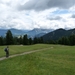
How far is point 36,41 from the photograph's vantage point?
172375mm

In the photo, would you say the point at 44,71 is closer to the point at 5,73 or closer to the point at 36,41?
the point at 5,73

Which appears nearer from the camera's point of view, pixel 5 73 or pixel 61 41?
pixel 5 73

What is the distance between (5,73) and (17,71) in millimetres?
1449

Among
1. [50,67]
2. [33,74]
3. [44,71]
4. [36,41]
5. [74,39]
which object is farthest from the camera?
[36,41]

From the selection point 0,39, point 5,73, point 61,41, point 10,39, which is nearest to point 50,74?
point 5,73

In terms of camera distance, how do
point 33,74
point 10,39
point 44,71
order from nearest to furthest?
1. point 33,74
2. point 44,71
3. point 10,39

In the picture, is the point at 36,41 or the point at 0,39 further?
the point at 36,41

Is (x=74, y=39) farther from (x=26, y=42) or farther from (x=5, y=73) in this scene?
(x=5, y=73)

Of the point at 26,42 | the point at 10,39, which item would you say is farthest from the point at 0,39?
the point at 26,42

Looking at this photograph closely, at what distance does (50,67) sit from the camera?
79.3ft

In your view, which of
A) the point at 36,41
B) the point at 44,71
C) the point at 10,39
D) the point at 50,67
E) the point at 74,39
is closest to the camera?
the point at 44,71

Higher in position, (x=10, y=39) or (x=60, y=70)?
(x=10, y=39)

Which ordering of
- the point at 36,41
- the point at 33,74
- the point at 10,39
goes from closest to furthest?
the point at 33,74 < the point at 10,39 < the point at 36,41

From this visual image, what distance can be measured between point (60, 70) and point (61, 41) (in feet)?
455
